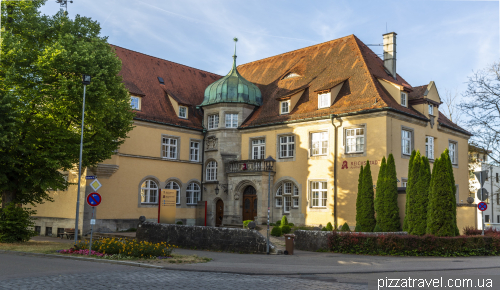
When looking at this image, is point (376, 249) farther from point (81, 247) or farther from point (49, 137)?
point (49, 137)

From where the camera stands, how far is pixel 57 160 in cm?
2030

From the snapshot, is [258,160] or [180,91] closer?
[258,160]

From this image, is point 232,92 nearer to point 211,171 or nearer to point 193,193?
point 211,171

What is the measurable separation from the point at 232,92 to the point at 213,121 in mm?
2554

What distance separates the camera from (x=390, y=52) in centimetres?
3095

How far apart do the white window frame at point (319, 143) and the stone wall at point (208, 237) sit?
37.3 ft

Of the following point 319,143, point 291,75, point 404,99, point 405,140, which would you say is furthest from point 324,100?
point 405,140

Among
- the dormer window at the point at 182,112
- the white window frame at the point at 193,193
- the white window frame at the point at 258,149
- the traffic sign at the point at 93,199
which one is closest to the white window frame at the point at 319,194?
the white window frame at the point at 258,149

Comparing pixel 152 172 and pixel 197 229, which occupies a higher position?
pixel 152 172

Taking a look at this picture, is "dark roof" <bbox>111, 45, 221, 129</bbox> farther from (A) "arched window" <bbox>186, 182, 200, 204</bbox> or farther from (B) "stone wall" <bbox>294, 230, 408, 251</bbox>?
(B) "stone wall" <bbox>294, 230, 408, 251</bbox>

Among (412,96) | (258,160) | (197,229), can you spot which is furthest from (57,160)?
(412,96)

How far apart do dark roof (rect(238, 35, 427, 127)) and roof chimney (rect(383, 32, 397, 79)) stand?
40cm

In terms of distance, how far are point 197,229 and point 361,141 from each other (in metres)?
11.8

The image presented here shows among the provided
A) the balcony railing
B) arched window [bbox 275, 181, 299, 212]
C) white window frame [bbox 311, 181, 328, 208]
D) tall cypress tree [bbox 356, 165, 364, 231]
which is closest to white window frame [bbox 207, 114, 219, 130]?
the balcony railing
